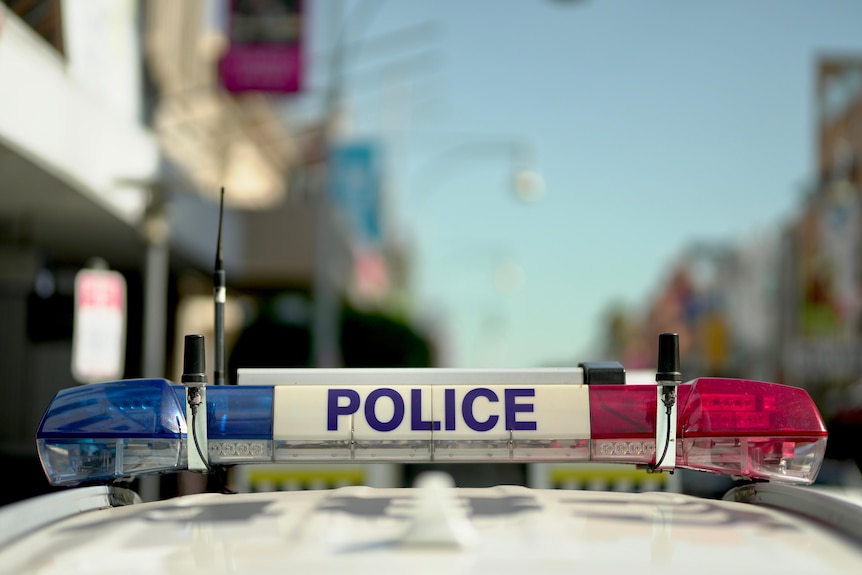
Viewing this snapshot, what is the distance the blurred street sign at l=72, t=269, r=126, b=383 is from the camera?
41.6ft

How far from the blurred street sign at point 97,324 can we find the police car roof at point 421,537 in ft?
33.6

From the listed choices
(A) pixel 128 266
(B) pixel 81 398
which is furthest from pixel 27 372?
(B) pixel 81 398

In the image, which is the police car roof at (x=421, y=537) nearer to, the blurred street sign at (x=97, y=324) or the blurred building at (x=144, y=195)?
the blurred street sign at (x=97, y=324)

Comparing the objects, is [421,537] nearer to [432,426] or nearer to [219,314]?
[432,426]

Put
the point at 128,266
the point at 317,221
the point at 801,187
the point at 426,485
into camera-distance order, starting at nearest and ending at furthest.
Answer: the point at 426,485
the point at 128,266
the point at 317,221
the point at 801,187

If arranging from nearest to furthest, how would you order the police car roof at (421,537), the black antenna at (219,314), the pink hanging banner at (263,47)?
1. the police car roof at (421,537)
2. the black antenna at (219,314)
3. the pink hanging banner at (263,47)

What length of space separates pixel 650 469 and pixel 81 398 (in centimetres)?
132

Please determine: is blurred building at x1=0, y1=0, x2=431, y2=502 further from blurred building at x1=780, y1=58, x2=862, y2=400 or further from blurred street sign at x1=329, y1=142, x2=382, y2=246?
blurred building at x1=780, y1=58, x2=862, y2=400

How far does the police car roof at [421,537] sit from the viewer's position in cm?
189

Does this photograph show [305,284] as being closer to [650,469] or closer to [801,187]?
[801,187]

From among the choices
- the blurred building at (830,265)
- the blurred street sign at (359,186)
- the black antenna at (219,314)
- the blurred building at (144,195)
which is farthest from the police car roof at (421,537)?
the blurred building at (830,265)

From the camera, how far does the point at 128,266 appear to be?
28.6 meters

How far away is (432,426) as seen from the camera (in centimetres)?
282

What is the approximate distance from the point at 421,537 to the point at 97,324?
11668mm
